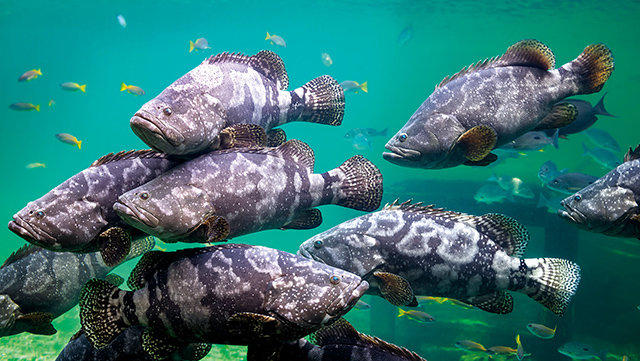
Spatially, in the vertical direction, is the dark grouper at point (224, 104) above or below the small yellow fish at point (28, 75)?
below

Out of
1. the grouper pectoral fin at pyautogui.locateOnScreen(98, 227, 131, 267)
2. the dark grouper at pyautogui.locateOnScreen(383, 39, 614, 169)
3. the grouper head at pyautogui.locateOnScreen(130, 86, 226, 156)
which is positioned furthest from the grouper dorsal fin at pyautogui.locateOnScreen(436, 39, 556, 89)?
the grouper pectoral fin at pyautogui.locateOnScreen(98, 227, 131, 267)

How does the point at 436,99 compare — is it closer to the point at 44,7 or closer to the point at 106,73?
the point at 44,7

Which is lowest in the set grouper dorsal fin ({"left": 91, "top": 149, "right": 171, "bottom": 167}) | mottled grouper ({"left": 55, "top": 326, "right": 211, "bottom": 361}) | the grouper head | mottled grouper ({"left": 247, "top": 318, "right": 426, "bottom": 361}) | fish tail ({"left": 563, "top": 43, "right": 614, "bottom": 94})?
mottled grouper ({"left": 55, "top": 326, "right": 211, "bottom": 361})

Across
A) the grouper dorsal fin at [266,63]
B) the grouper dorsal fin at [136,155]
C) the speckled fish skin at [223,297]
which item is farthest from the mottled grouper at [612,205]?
the grouper dorsal fin at [136,155]

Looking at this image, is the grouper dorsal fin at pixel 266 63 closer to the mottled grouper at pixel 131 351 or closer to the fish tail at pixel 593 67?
the mottled grouper at pixel 131 351

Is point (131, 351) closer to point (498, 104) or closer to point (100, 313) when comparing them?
point (100, 313)

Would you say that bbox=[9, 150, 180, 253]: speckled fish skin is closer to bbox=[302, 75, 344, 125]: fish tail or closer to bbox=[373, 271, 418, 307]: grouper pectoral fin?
bbox=[302, 75, 344, 125]: fish tail

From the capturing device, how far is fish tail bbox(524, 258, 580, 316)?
10.3 feet

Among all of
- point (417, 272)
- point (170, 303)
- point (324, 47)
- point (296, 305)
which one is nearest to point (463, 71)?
point (417, 272)

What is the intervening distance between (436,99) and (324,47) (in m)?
59.5

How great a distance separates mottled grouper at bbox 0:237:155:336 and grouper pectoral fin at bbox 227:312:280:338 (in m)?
1.99

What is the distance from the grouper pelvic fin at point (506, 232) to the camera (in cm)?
322

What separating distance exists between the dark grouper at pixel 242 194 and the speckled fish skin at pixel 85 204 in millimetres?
354

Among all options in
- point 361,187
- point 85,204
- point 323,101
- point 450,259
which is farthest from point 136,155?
point 450,259
